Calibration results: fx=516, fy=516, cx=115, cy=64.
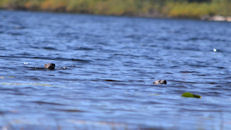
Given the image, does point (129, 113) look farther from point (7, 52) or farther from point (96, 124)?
point (7, 52)

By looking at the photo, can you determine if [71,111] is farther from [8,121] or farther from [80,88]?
[80,88]

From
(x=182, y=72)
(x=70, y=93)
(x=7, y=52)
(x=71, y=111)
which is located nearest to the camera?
(x=71, y=111)

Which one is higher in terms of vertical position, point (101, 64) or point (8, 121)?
point (8, 121)

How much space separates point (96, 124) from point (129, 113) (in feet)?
5.27

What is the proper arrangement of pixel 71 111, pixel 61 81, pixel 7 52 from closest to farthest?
pixel 71 111
pixel 61 81
pixel 7 52

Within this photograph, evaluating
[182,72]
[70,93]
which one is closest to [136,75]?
[182,72]

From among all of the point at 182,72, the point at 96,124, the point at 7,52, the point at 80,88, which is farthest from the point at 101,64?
the point at 96,124

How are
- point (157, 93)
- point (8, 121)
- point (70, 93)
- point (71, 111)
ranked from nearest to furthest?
point (8, 121), point (71, 111), point (70, 93), point (157, 93)

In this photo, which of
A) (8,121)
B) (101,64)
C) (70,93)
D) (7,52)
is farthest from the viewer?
(7,52)

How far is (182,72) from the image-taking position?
2289 centimetres

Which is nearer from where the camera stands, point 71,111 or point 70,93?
point 71,111

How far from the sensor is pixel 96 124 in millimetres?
10961

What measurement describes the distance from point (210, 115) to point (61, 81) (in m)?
6.46

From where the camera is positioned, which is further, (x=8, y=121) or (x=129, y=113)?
(x=129, y=113)
